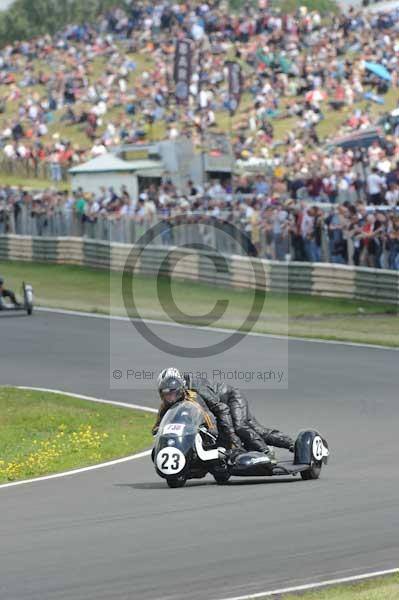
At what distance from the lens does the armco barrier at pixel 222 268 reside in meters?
27.3

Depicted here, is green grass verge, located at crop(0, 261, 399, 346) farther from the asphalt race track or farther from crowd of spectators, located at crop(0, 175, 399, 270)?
the asphalt race track

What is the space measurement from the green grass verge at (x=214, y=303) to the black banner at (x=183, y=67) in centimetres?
668

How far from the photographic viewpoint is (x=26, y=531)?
964 centimetres

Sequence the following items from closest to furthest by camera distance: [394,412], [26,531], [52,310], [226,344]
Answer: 1. [26,531]
2. [394,412]
3. [226,344]
4. [52,310]

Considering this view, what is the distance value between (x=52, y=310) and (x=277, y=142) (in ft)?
44.7

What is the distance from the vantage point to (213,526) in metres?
9.61

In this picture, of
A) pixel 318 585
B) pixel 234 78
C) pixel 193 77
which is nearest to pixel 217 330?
pixel 234 78

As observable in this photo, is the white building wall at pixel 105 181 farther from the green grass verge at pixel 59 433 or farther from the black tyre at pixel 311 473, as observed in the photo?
the black tyre at pixel 311 473

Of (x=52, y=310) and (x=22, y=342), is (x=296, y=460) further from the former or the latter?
(x=52, y=310)

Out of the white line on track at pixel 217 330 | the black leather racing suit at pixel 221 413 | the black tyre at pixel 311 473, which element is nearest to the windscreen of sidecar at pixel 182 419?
the black leather racing suit at pixel 221 413

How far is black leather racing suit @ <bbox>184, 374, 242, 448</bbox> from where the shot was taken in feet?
39.1

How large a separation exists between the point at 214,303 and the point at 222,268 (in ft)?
6.55

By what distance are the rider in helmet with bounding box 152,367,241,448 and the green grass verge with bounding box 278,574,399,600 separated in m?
3.91

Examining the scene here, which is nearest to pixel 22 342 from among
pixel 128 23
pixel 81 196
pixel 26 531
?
pixel 81 196
